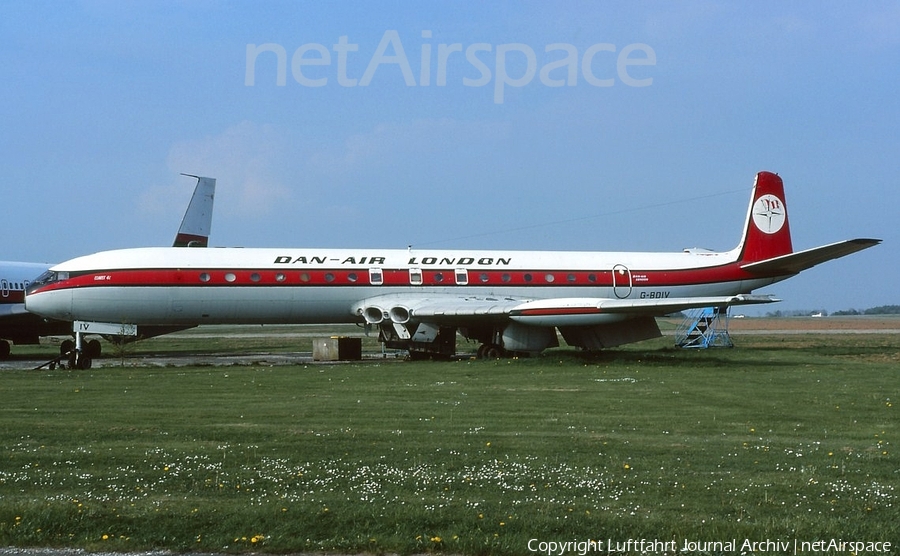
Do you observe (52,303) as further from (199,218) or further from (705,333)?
(705,333)

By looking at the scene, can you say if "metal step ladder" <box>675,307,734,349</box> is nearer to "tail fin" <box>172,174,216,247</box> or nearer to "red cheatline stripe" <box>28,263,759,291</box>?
"red cheatline stripe" <box>28,263,759,291</box>

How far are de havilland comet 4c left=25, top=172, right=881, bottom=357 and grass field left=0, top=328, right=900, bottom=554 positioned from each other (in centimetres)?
900

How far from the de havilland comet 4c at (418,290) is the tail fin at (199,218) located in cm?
1400

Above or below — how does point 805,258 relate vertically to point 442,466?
above

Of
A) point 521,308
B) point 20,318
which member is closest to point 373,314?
point 521,308

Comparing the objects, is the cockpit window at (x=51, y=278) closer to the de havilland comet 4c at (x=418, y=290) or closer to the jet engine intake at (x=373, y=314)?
the de havilland comet 4c at (x=418, y=290)

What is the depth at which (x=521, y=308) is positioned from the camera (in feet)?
88.4

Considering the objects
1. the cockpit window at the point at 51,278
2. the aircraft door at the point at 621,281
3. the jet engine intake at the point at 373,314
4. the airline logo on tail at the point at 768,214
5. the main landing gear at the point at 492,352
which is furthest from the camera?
the airline logo on tail at the point at 768,214

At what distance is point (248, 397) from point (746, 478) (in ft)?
33.2

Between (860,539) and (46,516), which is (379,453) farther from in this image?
(860,539)

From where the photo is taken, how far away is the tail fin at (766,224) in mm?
33844

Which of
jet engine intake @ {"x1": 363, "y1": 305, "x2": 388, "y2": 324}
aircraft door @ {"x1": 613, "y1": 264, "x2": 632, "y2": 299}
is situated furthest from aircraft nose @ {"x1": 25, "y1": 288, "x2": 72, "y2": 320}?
aircraft door @ {"x1": 613, "y1": 264, "x2": 632, "y2": 299}

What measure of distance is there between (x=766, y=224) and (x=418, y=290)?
1378 cm

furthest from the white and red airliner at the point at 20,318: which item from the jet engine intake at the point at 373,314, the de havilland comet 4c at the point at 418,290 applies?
the jet engine intake at the point at 373,314
